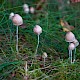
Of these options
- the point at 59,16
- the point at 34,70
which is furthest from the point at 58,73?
the point at 59,16

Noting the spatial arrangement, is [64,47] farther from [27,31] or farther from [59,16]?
[59,16]

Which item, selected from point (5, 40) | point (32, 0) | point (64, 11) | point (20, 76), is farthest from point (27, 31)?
point (32, 0)

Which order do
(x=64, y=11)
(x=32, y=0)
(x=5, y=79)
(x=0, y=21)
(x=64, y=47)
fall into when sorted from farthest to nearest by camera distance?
(x=32, y=0), (x=64, y=11), (x=0, y=21), (x=64, y=47), (x=5, y=79)

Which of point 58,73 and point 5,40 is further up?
point 5,40

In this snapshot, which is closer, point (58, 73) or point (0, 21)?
point (58, 73)

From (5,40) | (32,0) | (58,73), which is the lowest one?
(58,73)

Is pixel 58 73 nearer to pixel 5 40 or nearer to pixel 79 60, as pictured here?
pixel 79 60

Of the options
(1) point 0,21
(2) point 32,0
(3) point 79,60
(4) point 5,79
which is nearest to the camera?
(4) point 5,79

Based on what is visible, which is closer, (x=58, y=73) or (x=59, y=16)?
(x=58, y=73)

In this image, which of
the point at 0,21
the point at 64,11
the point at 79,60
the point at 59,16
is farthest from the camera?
the point at 64,11
